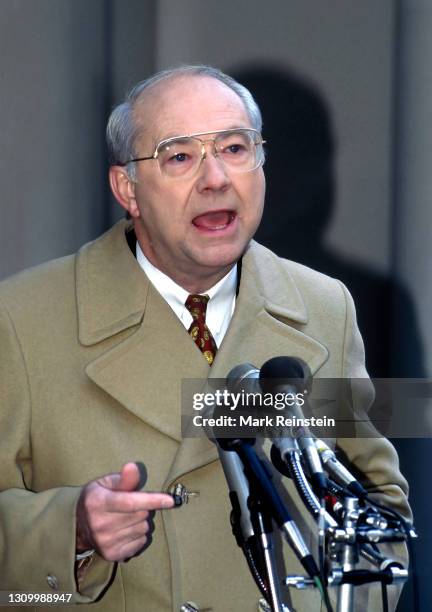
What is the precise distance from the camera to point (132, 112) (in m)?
2.15

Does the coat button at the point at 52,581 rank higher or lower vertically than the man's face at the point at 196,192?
lower

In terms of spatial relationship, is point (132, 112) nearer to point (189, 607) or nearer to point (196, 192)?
point (196, 192)

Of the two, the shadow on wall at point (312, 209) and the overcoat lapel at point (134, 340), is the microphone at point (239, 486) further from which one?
the shadow on wall at point (312, 209)

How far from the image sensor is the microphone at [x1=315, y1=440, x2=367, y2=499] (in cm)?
129

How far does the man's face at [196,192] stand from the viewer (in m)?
2.00

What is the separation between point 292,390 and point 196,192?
0.73 metres

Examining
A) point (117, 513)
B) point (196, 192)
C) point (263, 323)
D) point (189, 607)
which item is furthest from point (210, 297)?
point (117, 513)

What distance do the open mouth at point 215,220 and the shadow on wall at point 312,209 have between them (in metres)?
1.61

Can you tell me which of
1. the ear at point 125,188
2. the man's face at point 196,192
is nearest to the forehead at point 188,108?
the man's face at point 196,192

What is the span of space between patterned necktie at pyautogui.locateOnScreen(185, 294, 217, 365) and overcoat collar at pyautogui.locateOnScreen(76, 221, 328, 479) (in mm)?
54

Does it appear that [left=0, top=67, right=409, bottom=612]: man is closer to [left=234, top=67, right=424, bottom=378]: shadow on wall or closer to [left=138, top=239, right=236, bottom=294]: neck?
[left=138, top=239, right=236, bottom=294]: neck

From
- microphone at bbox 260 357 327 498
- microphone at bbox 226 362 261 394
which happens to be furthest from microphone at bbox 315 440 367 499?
microphone at bbox 226 362 261 394

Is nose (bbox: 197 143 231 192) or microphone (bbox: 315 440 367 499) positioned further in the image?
nose (bbox: 197 143 231 192)

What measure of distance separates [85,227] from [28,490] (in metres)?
Result: 1.67
